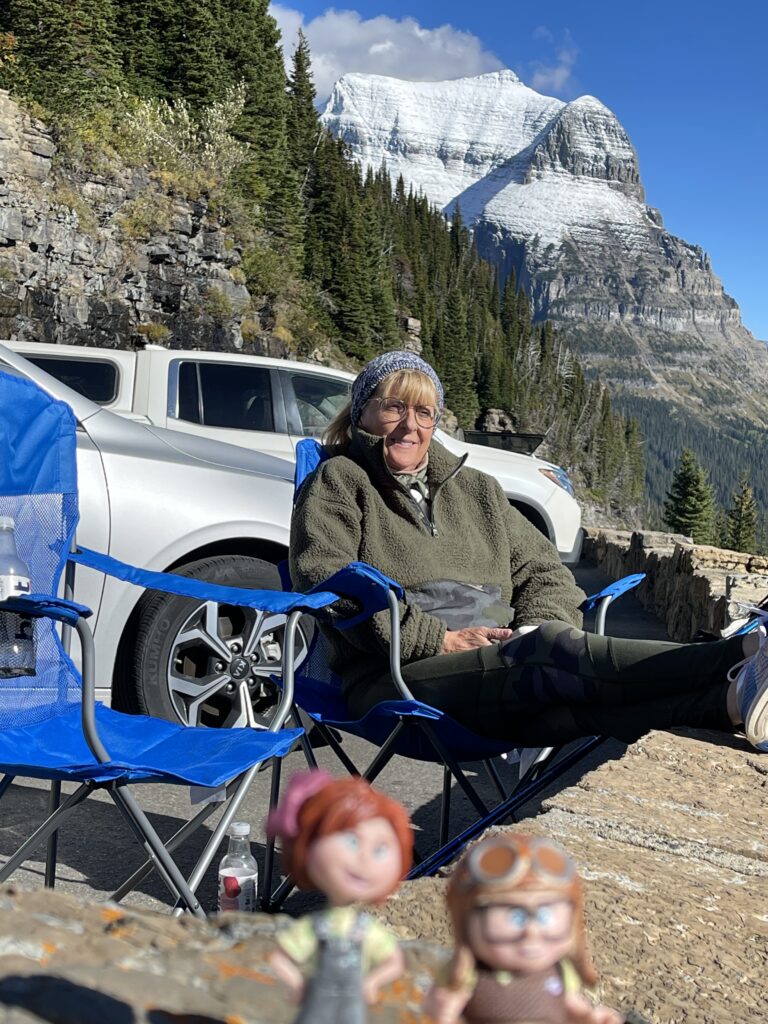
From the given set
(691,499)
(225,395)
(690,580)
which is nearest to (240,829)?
(225,395)

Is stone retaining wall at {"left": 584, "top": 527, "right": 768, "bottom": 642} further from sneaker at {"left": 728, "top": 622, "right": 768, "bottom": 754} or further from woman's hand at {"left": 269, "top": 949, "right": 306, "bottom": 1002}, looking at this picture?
woman's hand at {"left": 269, "top": 949, "right": 306, "bottom": 1002}

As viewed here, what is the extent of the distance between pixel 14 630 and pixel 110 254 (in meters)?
21.4

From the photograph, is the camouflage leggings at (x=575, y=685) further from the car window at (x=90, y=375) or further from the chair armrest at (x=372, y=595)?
the car window at (x=90, y=375)

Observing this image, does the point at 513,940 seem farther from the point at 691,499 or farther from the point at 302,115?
the point at 691,499

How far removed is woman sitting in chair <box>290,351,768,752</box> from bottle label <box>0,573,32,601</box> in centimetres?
76

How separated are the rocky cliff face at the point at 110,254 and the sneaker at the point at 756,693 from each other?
2000cm

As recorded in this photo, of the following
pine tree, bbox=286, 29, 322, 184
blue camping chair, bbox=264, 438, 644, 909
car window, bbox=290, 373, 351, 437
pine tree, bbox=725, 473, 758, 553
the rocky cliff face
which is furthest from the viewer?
pine tree, bbox=725, 473, 758, 553

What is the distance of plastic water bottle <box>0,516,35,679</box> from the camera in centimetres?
296

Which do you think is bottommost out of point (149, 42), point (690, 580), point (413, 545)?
point (690, 580)

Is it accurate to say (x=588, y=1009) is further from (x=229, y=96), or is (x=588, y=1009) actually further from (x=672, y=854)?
(x=229, y=96)

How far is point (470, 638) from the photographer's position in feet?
10.3

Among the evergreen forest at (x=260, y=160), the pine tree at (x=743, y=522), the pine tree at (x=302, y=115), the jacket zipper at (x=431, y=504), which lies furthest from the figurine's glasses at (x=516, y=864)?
the pine tree at (x=743, y=522)

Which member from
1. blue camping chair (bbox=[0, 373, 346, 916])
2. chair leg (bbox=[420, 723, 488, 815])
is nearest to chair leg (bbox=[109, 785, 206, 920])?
blue camping chair (bbox=[0, 373, 346, 916])

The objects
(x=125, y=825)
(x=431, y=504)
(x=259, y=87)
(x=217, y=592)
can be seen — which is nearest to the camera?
(x=217, y=592)
